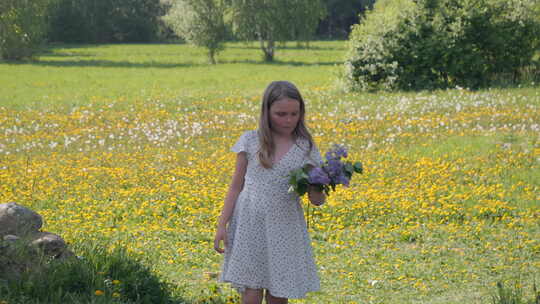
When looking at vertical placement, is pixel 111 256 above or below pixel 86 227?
above

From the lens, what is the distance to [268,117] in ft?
14.1

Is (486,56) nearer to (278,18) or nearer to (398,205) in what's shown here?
(398,205)

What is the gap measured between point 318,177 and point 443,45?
17800mm

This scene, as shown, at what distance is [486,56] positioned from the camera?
2169cm

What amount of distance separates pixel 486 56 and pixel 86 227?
1708cm

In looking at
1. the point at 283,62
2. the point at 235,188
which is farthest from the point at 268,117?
the point at 283,62

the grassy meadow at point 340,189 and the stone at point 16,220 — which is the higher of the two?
the stone at point 16,220

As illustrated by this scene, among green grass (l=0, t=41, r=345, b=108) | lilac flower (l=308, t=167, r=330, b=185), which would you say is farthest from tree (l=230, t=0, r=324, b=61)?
lilac flower (l=308, t=167, r=330, b=185)

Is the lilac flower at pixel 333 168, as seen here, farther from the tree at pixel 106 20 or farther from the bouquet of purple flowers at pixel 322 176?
the tree at pixel 106 20

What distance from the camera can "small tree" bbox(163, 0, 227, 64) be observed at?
3959 cm

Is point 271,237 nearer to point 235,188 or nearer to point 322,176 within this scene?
point 235,188

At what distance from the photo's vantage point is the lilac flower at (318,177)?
401cm

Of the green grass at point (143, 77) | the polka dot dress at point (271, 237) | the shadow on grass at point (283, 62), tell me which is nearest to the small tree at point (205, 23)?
the shadow on grass at point (283, 62)

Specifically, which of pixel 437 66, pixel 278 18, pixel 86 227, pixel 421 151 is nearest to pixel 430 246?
pixel 86 227
